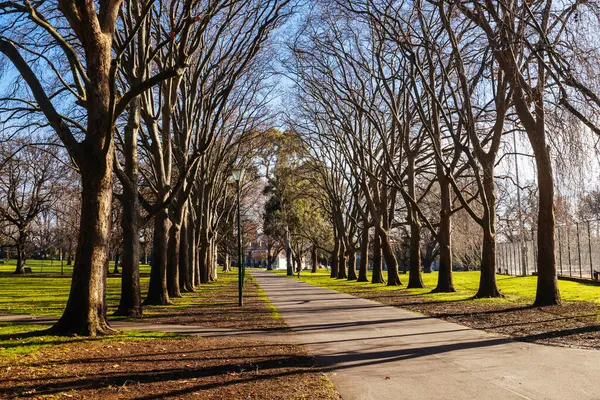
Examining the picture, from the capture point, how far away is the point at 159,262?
17.6 meters

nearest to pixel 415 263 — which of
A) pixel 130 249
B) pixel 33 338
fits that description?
pixel 130 249

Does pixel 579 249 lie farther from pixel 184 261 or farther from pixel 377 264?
pixel 184 261

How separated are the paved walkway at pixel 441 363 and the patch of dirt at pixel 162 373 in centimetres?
61

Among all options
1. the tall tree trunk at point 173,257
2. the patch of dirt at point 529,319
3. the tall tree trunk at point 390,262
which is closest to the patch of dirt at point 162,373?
the patch of dirt at point 529,319

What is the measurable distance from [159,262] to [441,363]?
1225 centimetres

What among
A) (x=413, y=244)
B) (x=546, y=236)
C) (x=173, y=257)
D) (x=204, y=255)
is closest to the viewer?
(x=546, y=236)

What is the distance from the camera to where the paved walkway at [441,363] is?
5973mm

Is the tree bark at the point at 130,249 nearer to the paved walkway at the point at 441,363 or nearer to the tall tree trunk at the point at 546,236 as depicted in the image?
the paved walkway at the point at 441,363

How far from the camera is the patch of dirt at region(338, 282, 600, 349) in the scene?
9461 mm

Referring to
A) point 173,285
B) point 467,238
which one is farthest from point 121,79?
point 467,238

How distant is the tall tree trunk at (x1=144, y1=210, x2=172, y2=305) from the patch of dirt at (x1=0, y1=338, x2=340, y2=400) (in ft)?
28.4

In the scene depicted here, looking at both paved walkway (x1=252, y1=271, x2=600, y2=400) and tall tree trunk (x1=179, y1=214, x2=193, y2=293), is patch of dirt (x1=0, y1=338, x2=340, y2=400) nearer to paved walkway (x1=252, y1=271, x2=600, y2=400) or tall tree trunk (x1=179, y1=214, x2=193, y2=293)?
paved walkway (x1=252, y1=271, x2=600, y2=400)

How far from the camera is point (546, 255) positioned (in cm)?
1409

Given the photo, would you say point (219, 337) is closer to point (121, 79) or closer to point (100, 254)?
point (100, 254)
